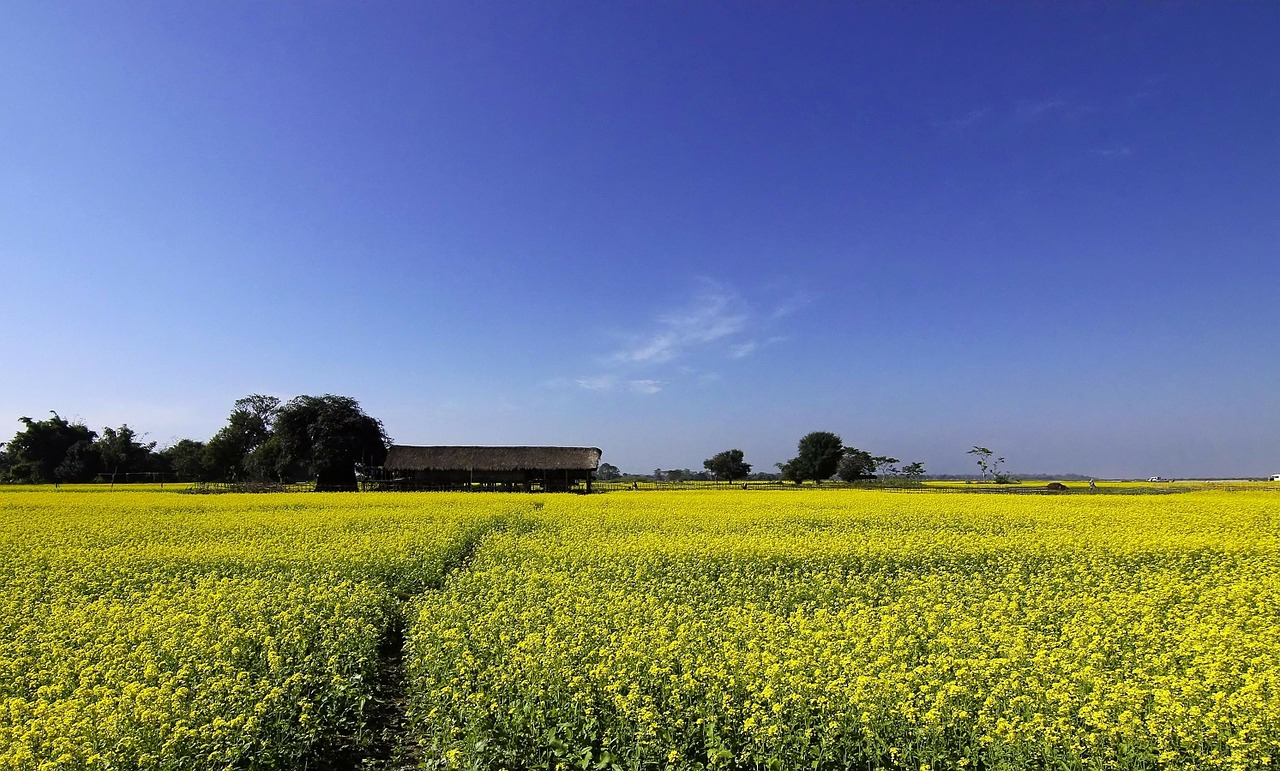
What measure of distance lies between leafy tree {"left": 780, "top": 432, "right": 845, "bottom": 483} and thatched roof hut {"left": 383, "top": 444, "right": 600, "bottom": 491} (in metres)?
41.9

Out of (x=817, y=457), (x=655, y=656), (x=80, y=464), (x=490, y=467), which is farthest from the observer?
(x=817, y=457)

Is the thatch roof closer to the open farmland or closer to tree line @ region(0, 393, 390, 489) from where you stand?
tree line @ region(0, 393, 390, 489)

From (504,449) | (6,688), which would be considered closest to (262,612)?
(6,688)

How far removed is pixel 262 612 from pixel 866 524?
1629 centimetres

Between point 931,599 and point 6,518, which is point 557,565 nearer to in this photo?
point 931,599

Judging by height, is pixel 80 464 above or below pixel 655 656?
above

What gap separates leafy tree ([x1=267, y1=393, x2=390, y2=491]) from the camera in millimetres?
50938

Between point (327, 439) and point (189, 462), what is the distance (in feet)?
109

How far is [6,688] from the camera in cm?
614

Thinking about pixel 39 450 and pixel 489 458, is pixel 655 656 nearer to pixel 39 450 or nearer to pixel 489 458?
pixel 489 458

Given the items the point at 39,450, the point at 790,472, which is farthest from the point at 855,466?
the point at 39,450

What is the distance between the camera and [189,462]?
7169 centimetres

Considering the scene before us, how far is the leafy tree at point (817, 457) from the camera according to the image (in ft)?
271

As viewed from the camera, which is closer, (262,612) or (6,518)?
(262,612)
